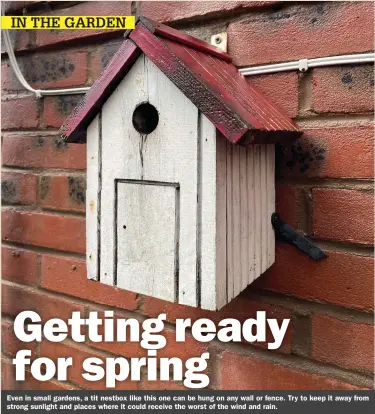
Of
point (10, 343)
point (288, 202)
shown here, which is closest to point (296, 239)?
point (288, 202)

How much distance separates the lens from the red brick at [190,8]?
764 millimetres

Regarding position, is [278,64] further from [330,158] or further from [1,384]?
[1,384]

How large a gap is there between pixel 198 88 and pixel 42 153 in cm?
55

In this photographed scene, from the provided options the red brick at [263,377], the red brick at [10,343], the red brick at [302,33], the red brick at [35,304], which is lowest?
the red brick at [10,343]

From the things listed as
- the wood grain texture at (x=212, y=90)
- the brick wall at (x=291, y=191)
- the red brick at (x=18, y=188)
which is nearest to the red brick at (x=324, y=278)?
the brick wall at (x=291, y=191)

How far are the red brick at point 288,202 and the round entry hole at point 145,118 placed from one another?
0.78ft

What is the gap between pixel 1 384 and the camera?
3.64 ft

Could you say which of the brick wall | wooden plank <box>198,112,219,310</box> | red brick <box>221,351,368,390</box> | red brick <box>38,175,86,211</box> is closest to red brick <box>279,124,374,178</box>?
the brick wall

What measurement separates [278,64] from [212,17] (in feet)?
0.49

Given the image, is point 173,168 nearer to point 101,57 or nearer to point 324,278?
point 324,278

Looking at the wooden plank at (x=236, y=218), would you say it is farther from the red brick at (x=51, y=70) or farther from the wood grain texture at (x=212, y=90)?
the red brick at (x=51, y=70)

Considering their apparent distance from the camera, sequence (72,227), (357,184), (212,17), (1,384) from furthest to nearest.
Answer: (1,384) → (72,227) → (212,17) → (357,184)

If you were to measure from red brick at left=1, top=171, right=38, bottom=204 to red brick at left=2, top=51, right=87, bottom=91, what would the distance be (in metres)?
0.19
